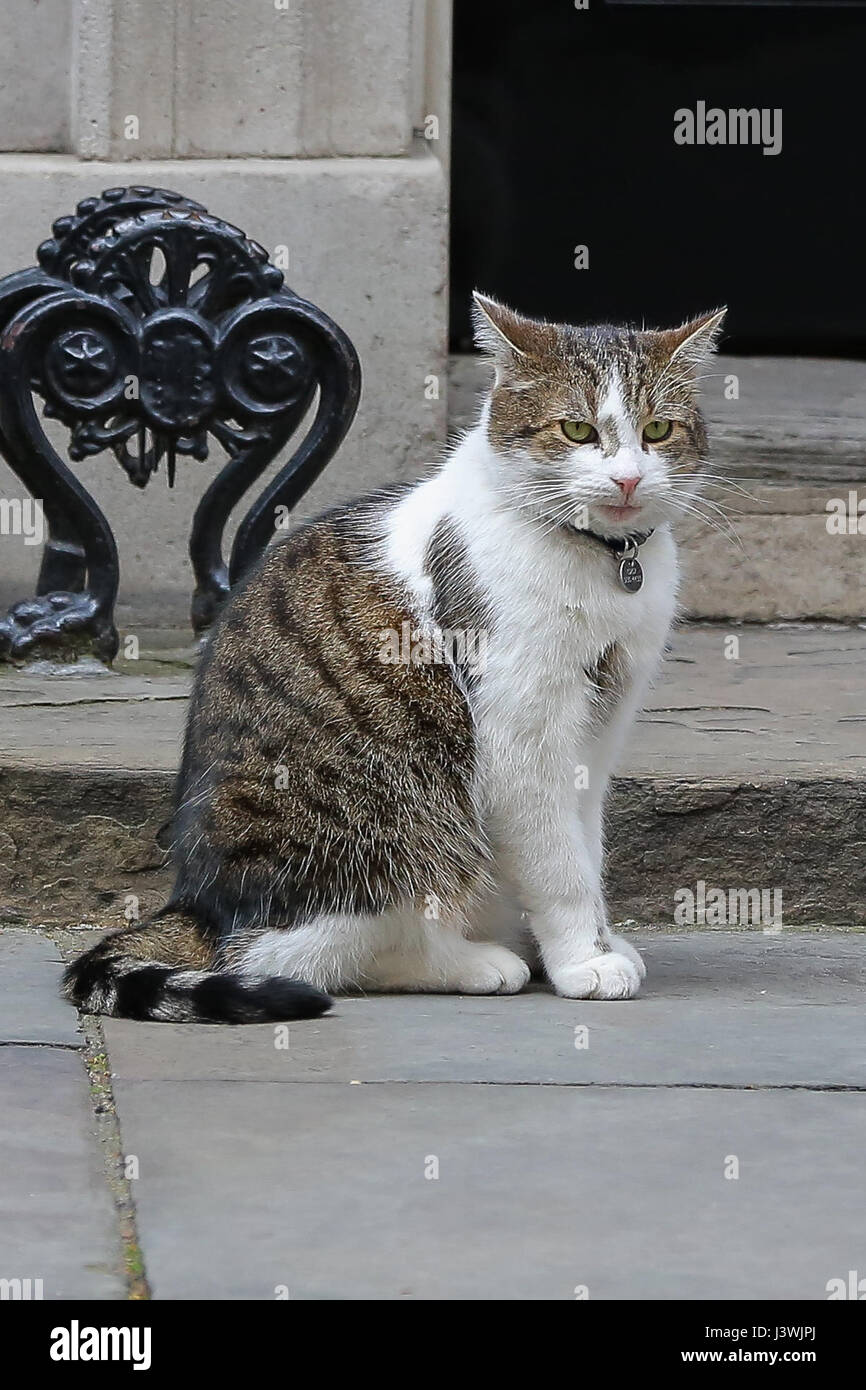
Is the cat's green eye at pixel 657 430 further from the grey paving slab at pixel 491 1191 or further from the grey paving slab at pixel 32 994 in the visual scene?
the grey paving slab at pixel 32 994

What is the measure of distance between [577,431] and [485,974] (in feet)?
3.25

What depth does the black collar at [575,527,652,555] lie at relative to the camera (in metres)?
3.43

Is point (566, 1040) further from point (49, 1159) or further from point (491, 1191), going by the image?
point (49, 1159)

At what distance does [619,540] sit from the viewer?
3.45m

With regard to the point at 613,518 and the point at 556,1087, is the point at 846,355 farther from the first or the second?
the point at 556,1087

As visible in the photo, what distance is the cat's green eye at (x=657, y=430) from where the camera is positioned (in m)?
3.41

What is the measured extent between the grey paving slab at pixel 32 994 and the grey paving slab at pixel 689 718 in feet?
1.32

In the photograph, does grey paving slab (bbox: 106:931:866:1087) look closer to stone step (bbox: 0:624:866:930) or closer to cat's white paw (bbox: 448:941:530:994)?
cat's white paw (bbox: 448:941:530:994)

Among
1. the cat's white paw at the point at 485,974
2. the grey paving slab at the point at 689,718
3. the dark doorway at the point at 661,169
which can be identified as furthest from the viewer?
the dark doorway at the point at 661,169

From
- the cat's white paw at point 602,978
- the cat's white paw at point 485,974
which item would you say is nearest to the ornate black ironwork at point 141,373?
the cat's white paw at point 485,974

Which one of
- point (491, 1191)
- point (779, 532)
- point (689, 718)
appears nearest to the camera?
point (491, 1191)

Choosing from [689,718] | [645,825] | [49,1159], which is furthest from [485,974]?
[689,718]

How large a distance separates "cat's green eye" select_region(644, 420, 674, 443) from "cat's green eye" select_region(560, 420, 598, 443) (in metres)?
0.10

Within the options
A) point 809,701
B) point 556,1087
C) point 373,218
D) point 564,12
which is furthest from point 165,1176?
point 564,12
